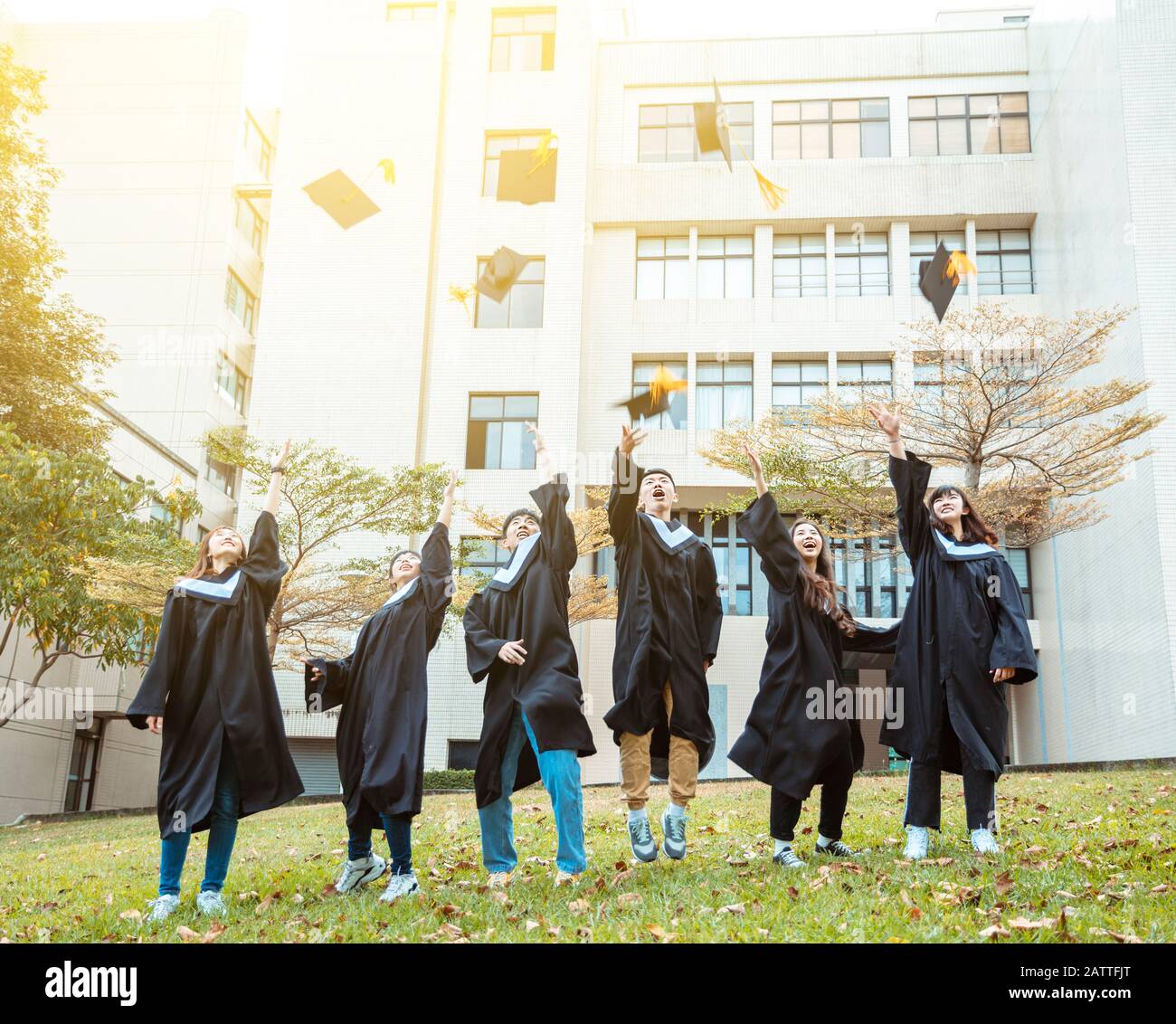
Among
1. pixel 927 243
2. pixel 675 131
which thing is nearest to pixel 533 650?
pixel 927 243

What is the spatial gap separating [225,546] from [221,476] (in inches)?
845

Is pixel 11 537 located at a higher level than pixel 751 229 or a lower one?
lower

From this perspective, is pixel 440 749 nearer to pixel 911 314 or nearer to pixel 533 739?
pixel 911 314

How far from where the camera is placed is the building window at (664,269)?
77.1 ft

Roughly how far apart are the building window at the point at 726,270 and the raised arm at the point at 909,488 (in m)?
18.0

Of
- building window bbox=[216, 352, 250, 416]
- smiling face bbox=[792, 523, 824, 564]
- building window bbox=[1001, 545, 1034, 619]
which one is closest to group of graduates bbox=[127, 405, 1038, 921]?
smiling face bbox=[792, 523, 824, 564]

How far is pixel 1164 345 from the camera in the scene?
54.8 feet

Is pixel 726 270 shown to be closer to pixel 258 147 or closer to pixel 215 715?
pixel 258 147

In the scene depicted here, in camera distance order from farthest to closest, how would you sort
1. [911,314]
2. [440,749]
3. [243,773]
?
[911,314] → [440,749] → [243,773]

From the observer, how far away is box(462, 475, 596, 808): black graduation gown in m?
5.20

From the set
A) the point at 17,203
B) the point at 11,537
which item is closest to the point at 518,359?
the point at 17,203

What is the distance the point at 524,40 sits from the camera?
24.2m

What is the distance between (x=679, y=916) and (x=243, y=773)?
7.06ft

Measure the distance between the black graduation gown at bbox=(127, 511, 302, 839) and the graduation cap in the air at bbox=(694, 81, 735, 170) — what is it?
1997 cm
